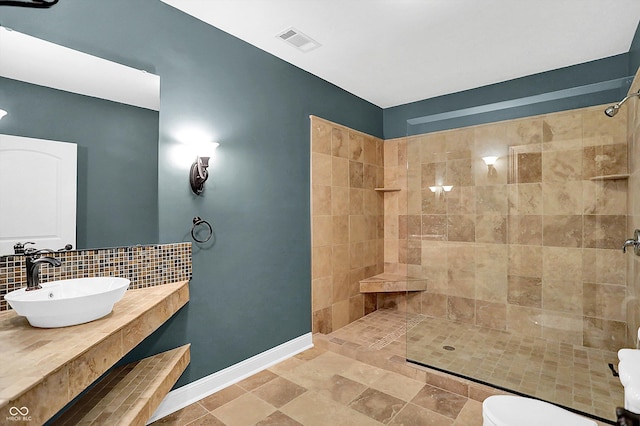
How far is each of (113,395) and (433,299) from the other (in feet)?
9.65

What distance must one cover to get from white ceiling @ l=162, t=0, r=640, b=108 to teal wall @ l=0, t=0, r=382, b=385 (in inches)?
9.0

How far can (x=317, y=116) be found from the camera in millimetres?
3443

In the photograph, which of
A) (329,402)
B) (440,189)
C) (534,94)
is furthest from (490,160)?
(329,402)

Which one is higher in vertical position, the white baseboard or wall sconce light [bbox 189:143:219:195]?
wall sconce light [bbox 189:143:219:195]

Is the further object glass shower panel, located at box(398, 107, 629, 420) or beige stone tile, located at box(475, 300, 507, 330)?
beige stone tile, located at box(475, 300, 507, 330)

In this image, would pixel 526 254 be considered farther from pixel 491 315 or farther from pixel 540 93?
pixel 540 93

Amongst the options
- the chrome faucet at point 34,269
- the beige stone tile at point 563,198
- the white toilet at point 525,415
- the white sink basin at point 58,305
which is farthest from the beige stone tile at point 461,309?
the chrome faucet at point 34,269

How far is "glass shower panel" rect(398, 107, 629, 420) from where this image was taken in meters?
2.53

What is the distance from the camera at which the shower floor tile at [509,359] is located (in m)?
2.22

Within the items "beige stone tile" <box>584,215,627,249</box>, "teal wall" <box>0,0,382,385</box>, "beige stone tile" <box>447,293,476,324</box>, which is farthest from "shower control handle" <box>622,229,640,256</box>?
"teal wall" <box>0,0,382,385</box>

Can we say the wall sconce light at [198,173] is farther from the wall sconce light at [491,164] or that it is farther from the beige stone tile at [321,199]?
the wall sconce light at [491,164]

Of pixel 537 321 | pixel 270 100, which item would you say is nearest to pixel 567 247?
pixel 537 321

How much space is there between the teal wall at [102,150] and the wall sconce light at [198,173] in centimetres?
24

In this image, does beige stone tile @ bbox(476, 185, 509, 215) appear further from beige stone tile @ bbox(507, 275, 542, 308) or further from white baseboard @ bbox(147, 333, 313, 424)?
white baseboard @ bbox(147, 333, 313, 424)
